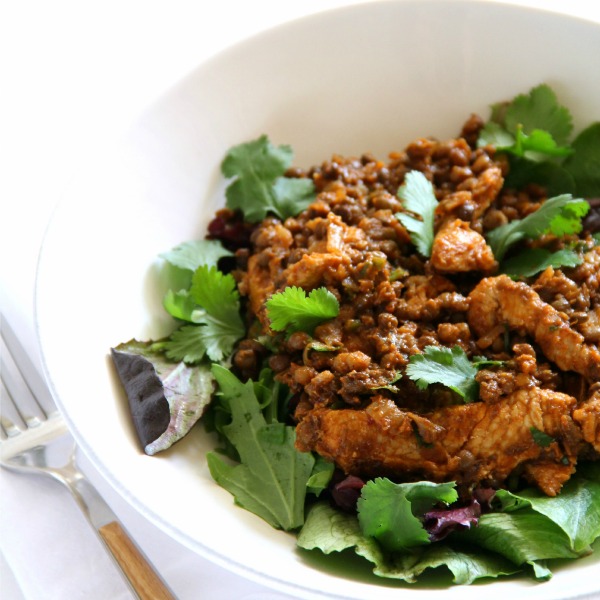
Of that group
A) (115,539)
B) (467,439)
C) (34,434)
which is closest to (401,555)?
(467,439)

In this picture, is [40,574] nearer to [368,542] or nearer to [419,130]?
[368,542]

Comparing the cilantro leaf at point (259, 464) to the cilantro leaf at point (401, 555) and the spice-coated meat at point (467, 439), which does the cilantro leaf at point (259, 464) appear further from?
the spice-coated meat at point (467, 439)

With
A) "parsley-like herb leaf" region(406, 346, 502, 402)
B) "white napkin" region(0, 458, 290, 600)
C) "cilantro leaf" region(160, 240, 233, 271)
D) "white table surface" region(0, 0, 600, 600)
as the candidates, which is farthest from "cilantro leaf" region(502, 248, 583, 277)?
"white napkin" region(0, 458, 290, 600)

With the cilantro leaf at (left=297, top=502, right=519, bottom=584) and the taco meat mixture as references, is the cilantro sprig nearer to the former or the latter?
the taco meat mixture

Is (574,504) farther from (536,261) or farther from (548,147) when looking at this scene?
(548,147)

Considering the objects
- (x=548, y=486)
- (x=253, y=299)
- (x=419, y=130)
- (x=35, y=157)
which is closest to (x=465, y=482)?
(x=548, y=486)

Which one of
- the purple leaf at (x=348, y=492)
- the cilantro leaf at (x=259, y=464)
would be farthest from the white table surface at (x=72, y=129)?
the purple leaf at (x=348, y=492)
